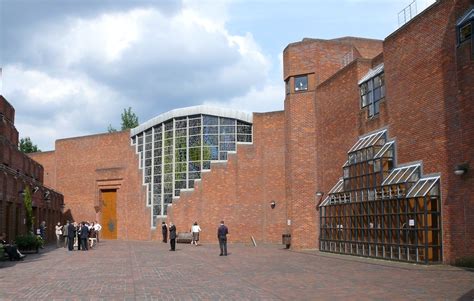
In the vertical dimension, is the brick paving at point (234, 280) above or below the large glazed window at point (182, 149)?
below

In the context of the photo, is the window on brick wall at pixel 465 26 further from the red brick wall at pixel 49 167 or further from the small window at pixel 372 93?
the red brick wall at pixel 49 167

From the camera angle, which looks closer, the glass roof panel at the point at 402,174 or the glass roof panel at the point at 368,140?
the glass roof panel at the point at 402,174

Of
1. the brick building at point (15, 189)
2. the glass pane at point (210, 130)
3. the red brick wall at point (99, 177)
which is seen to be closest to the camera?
the brick building at point (15, 189)

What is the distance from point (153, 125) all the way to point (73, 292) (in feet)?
98.6

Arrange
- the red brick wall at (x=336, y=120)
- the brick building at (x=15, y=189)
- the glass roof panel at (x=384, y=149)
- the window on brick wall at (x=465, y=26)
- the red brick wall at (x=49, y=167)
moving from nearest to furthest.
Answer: the window on brick wall at (x=465, y=26), the glass roof panel at (x=384, y=149), the red brick wall at (x=336, y=120), the brick building at (x=15, y=189), the red brick wall at (x=49, y=167)

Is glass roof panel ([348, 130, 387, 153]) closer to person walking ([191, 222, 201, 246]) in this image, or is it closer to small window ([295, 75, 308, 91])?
Result: small window ([295, 75, 308, 91])

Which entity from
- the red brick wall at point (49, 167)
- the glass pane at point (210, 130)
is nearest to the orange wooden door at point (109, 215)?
the red brick wall at point (49, 167)

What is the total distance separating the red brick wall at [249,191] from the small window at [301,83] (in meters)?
6.42

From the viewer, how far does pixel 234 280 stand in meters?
15.1

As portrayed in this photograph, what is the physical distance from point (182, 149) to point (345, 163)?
641 inches

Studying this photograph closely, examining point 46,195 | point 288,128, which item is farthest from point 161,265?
point 46,195

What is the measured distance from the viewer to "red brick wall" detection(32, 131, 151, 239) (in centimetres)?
4303

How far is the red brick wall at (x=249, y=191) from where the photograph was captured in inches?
1436

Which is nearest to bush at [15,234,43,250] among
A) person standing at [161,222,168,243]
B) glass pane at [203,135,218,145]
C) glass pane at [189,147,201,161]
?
person standing at [161,222,168,243]
